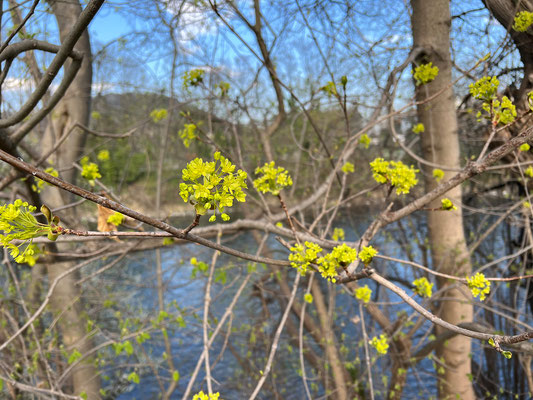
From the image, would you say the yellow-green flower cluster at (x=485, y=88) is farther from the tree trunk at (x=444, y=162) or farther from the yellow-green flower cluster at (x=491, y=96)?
the tree trunk at (x=444, y=162)

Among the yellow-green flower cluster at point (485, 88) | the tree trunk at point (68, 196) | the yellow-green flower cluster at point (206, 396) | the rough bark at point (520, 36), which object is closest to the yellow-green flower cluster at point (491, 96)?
the yellow-green flower cluster at point (485, 88)

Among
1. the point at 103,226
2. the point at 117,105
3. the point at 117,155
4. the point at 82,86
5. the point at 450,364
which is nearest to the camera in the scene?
the point at 103,226

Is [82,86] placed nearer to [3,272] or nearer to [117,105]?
[3,272]

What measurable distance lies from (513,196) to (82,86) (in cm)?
399

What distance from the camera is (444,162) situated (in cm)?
253

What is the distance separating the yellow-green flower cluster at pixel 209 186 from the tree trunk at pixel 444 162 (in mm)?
1960

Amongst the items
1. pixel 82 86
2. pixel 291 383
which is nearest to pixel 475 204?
pixel 291 383

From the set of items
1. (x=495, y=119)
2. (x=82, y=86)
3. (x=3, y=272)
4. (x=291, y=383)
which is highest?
(x=82, y=86)

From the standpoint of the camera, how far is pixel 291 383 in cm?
489

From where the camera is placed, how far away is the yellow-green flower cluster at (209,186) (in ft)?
2.08

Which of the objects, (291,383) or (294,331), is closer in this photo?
(294,331)

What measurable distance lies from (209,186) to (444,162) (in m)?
2.29

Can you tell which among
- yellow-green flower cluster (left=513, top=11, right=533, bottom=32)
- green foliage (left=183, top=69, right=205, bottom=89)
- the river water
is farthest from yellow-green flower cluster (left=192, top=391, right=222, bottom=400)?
the river water

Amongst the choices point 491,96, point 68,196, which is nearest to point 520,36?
point 491,96
